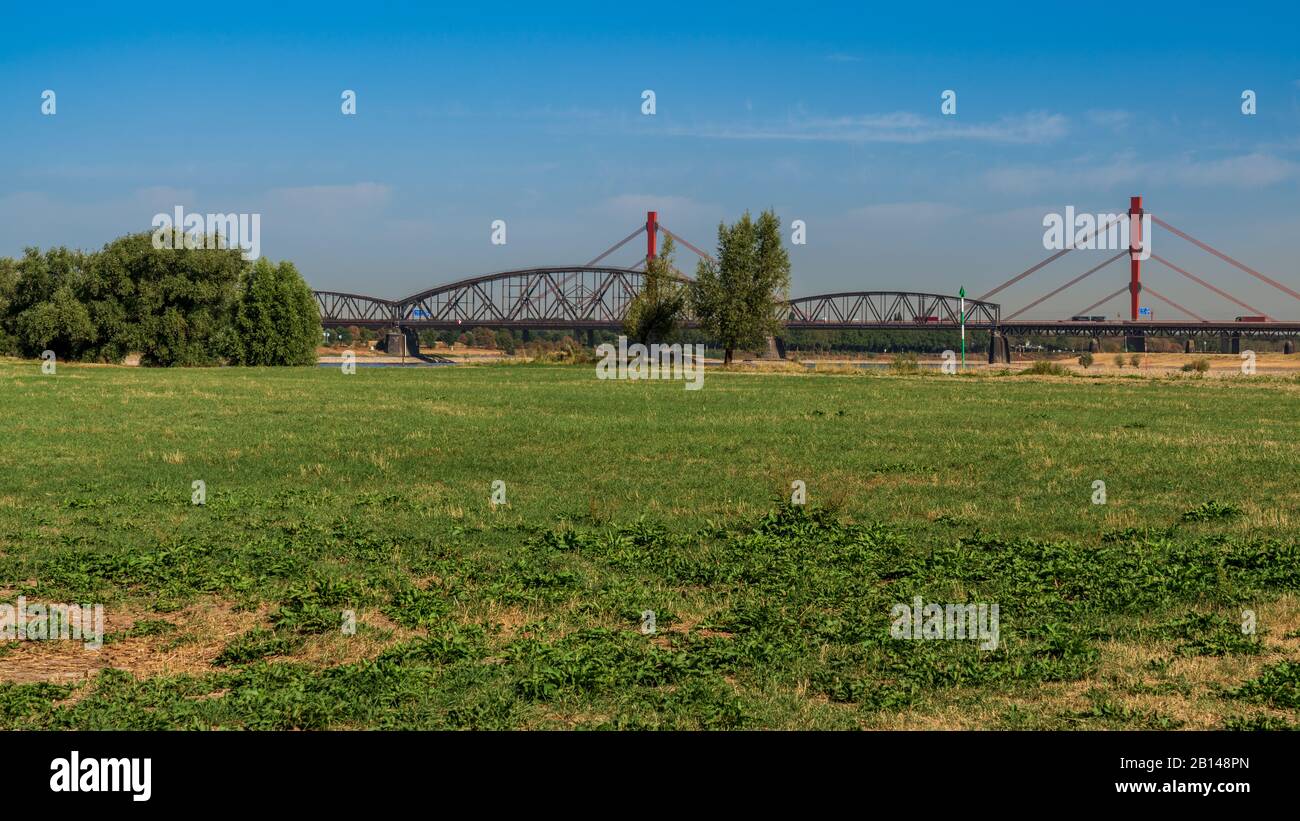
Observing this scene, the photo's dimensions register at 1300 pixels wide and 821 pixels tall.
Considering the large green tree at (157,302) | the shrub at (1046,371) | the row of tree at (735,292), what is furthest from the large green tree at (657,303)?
the large green tree at (157,302)

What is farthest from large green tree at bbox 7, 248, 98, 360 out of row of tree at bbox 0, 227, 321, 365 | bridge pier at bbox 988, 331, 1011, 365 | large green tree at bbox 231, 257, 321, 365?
bridge pier at bbox 988, 331, 1011, 365

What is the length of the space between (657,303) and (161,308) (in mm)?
41445

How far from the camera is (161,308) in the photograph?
3693 inches

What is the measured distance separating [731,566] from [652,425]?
18.2m

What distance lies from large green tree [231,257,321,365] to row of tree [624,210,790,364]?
29530 millimetres

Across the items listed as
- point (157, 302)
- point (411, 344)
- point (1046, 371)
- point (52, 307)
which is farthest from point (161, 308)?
point (411, 344)

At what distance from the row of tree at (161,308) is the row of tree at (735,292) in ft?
102

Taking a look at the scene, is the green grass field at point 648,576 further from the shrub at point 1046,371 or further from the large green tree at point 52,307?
the large green tree at point 52,307

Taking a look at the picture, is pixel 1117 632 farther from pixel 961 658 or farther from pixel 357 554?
pixel 357 554

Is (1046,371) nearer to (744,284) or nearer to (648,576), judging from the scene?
(744,284)

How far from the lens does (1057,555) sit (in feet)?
46.1

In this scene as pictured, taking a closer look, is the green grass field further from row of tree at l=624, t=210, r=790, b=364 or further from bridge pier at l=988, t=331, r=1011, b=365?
bridge pier at l=988, t=331, r=1011, b=365
